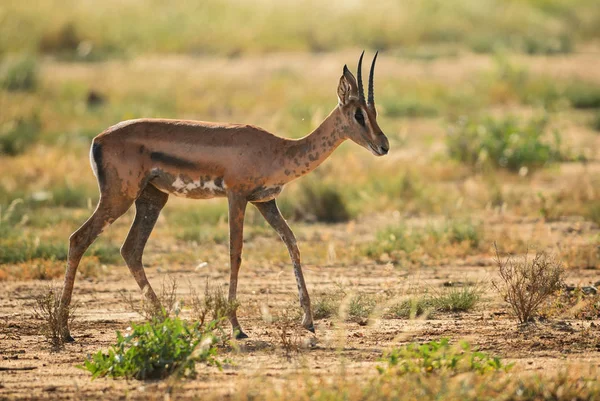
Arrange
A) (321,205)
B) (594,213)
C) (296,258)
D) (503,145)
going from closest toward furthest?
(296,258), (594,213), (321,205), (503,145)

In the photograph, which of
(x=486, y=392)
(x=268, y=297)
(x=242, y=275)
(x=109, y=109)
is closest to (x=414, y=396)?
(x=486, y=392)

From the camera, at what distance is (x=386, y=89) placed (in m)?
22.1

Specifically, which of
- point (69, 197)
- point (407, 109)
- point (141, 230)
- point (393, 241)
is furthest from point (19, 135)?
point (141, 230)

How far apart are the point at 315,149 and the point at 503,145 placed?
8.09 metres

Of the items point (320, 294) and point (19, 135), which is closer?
point (320, 294)

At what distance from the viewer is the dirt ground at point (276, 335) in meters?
7.33

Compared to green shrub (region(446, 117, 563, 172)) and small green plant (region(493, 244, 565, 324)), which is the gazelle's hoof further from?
green shrub (region(446, 117, 563, 172))

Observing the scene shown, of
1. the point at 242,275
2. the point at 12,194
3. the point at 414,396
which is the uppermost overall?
the point at 12,194

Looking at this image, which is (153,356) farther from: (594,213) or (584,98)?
(584,98)

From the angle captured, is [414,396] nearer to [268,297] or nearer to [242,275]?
[268,297]

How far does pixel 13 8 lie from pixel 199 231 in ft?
62.9

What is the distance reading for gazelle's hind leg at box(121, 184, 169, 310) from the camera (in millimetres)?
9133

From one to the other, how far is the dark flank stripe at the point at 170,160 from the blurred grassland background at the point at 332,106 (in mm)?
2986

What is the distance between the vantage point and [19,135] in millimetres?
18188
